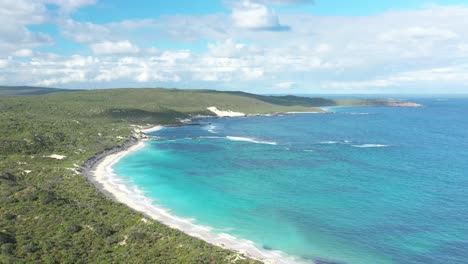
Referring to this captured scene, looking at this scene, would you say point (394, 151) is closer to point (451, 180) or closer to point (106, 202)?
point (451, 180)

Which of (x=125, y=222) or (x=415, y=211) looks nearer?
(x=125, y=222)

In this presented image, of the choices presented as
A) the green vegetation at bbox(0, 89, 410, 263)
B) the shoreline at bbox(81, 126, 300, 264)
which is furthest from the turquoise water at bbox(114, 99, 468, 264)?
the green vegetation at bbox(0, 89, 410, 263)

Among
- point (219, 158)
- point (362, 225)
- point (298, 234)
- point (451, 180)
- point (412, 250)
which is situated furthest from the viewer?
point (219, 158)

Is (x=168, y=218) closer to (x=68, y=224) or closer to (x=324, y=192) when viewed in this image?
(x=68, y=224)

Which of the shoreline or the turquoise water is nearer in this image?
the shoreline

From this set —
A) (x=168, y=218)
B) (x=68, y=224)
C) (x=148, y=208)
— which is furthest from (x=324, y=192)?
(x=68, y=224)

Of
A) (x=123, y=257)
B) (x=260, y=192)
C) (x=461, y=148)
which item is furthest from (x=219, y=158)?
(x=461, y=148)

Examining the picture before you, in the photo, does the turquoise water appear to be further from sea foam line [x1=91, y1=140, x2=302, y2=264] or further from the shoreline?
the shoreline
